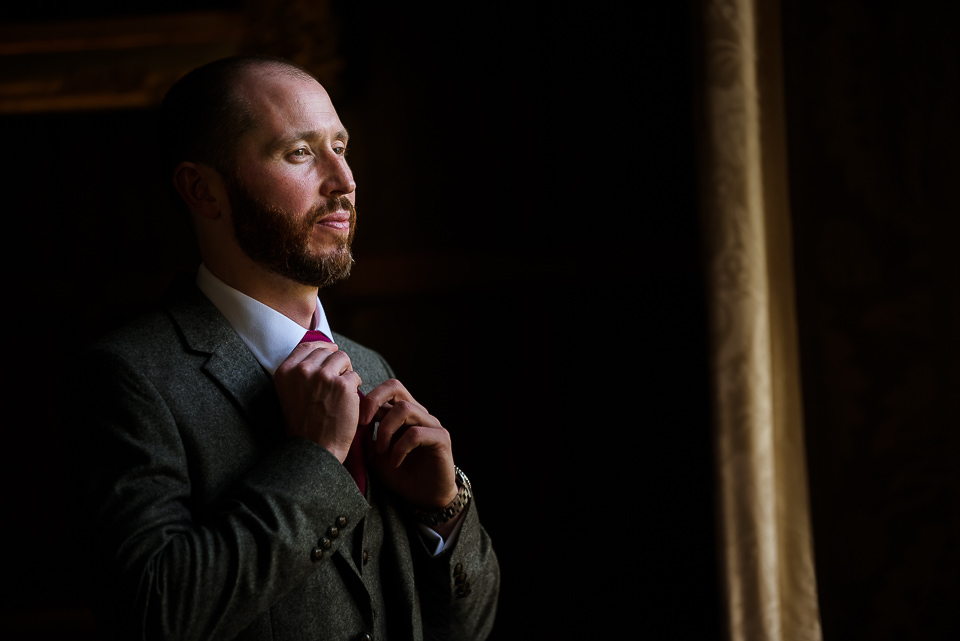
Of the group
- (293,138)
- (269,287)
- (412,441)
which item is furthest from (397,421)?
(293,138)

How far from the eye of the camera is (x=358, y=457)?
90 cm

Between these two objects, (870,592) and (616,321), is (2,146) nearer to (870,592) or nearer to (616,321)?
(616,321)

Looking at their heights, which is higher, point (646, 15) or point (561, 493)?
point (646, 15)

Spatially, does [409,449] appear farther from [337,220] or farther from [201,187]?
[201,187]

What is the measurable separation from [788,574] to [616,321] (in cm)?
68

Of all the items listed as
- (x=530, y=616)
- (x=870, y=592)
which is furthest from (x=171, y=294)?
(x=870, y=592)

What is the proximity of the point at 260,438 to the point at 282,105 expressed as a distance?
0.42 m

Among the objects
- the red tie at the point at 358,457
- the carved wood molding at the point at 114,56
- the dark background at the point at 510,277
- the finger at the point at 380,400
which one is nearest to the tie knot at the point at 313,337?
the red tie at the point at 358,457

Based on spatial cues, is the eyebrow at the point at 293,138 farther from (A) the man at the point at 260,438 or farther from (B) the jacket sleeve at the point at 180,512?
(B) the jacket sleeve at the point at 180,512

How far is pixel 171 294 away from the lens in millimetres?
968

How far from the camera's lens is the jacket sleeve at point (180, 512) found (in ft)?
A: 2.41

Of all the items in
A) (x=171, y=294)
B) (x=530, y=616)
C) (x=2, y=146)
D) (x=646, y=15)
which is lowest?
(x=530, y=616)

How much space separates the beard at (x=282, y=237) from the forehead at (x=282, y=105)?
8 cm

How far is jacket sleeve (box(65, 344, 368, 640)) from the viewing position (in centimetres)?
73
